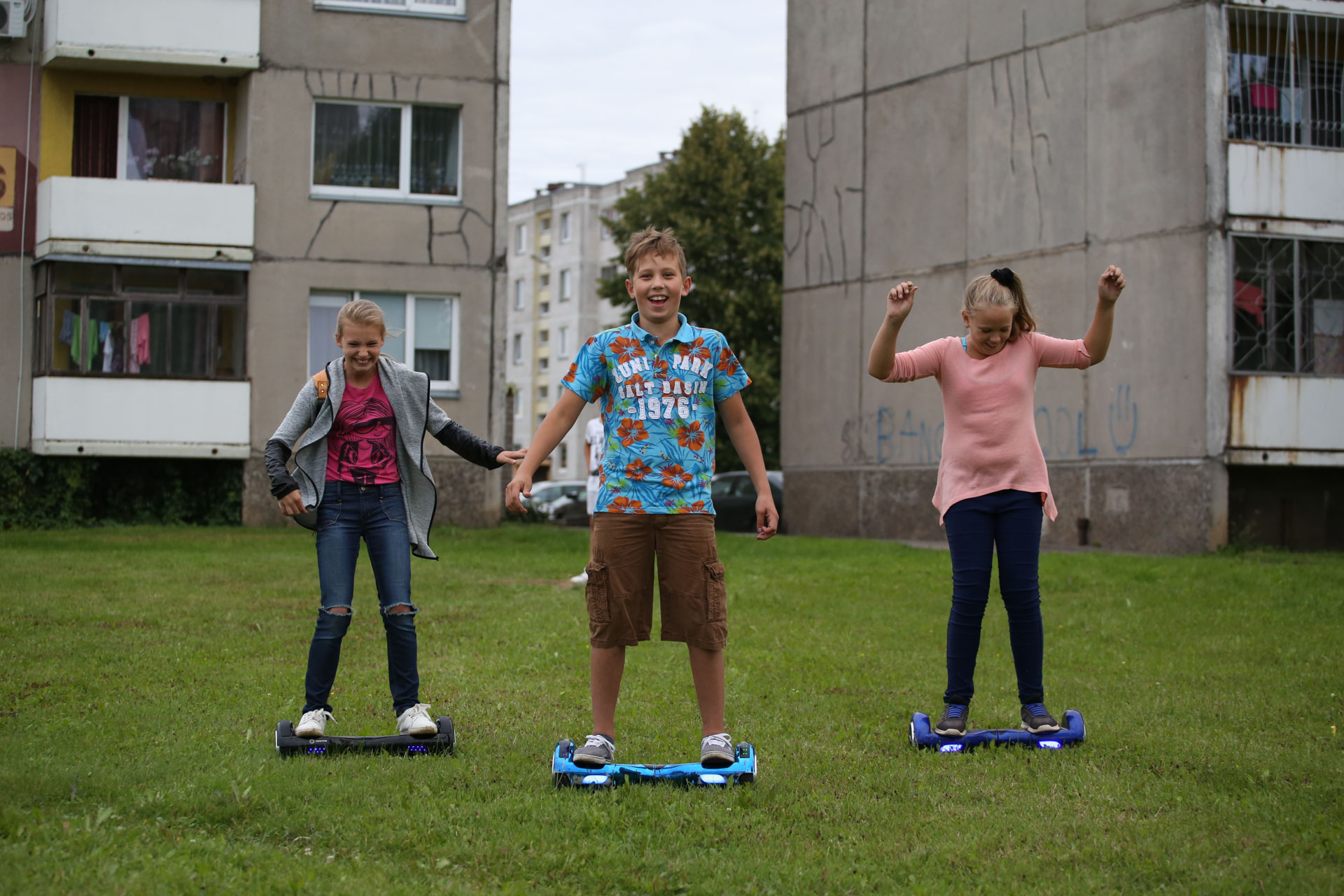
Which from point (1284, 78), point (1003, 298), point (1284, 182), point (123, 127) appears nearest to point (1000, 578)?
point (1003, 298)

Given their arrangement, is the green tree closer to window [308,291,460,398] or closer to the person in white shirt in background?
window [308,291,460,398]

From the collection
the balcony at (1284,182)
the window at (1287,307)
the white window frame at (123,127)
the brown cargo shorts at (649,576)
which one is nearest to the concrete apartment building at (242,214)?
the white window frame at (123,127)

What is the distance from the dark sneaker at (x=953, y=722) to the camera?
5.55 m

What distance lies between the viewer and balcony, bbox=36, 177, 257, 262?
70.4 ft

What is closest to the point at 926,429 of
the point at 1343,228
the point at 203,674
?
the point at 1343,228

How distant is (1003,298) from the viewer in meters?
5.69

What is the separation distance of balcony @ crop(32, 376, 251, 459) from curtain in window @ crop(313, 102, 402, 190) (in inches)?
152

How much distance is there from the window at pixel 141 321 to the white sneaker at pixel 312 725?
1767 cm

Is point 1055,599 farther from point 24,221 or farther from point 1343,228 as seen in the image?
point 24,221

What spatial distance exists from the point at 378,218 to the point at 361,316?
17.6 meters

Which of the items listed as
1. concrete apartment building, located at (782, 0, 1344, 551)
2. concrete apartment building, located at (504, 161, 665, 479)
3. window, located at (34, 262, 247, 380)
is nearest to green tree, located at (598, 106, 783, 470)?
concrete apartment building, located at (782, 0, 1344, 551)

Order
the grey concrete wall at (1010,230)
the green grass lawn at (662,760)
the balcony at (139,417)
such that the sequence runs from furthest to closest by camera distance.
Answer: the balcony at (139,417) < the grey concrete wall at (1010,230) < the green grass lawn at (662,760)

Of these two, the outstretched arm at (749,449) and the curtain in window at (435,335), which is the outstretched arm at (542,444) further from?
the curtain in window at (435,335)

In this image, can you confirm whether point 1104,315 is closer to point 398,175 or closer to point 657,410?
point 657,410
